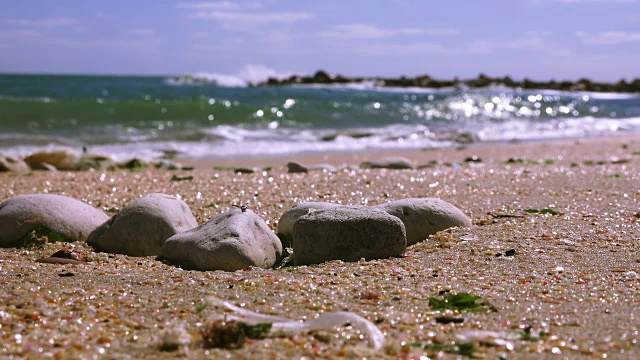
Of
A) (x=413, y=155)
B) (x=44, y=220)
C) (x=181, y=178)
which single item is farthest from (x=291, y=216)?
(x=413, y=155)

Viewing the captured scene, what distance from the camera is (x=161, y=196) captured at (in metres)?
5.35

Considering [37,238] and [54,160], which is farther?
[54,160]

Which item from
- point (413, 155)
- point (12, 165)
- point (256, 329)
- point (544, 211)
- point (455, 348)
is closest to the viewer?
point (455, 348)

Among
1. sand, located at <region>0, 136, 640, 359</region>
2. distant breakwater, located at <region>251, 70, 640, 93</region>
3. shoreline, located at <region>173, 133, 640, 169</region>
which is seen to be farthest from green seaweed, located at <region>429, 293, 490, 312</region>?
distant breakwater, located at <region>251, 70, 640, 93</region>

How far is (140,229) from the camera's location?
4980 mm

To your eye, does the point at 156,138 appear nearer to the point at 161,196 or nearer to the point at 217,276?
the point at 161,196

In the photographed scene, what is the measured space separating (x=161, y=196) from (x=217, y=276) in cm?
146

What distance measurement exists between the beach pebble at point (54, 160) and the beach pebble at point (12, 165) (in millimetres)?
Answer: 151

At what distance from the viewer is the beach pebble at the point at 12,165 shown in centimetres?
1010

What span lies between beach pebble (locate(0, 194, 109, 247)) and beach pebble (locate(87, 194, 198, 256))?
6.8 inches

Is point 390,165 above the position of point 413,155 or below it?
above

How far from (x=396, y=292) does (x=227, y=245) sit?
1.23 m

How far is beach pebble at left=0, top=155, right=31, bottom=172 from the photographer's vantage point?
1010 cm

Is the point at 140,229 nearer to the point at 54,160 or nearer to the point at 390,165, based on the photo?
the point at 390,165
